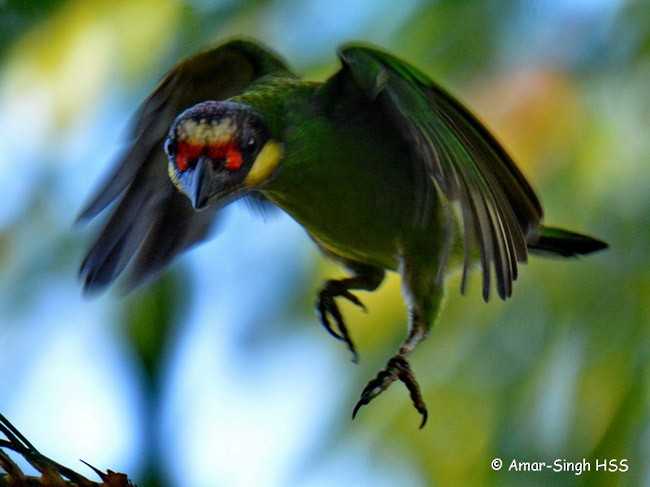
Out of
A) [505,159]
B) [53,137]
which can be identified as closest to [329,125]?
[505,159]

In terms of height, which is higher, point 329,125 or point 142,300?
point 329,125

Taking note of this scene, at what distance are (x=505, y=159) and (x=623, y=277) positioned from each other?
0.93 m

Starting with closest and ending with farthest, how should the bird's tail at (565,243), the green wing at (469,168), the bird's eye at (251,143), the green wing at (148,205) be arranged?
the green wing at (469,168) → the bird's eye at (251,143) → the green wing at (148,205) → the bird's tail at (565,243)

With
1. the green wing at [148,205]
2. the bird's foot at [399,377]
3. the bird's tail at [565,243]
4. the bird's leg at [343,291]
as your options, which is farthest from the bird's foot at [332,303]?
the bird's tail at [565,243]

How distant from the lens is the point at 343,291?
137cm

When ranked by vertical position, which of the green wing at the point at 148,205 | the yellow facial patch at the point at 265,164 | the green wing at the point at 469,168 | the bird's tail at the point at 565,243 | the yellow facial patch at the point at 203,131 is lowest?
the green wing at the point at 148,205

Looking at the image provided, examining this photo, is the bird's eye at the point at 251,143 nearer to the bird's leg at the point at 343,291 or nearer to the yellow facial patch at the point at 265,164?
the yellow facial patch at the point at 265,164

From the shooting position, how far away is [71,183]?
1.95 metres

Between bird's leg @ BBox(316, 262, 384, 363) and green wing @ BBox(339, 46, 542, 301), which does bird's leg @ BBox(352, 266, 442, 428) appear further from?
green wing @ BBox(339, 46, 542, 301)

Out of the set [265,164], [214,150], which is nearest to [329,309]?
[265,164]

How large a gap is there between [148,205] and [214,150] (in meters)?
0.24

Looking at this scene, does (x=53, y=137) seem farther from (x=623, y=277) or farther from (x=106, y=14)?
(x=623, y=277)

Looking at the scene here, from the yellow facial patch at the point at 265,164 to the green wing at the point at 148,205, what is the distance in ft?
0.45

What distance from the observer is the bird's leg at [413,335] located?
118 centimetres
